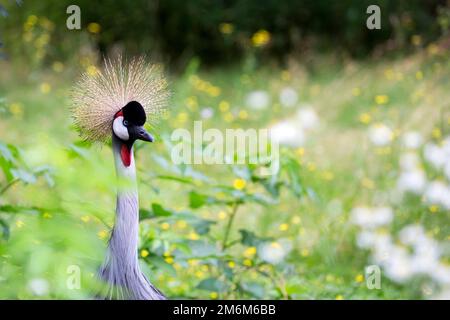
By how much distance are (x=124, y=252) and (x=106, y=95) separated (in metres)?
0.42

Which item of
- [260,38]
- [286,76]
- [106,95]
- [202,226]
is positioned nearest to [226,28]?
[260,38]

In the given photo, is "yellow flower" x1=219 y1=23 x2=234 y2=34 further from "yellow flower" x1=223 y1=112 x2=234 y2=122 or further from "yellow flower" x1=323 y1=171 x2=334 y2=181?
"yellow flower" x1=323 y1=171 x2=334 y2=181

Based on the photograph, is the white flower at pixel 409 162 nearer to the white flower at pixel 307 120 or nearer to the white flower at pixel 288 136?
the white flower at pixel 288 136

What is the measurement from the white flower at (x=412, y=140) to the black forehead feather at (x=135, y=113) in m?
3.13

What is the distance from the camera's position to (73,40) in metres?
8.27

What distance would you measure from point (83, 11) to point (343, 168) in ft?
14.5

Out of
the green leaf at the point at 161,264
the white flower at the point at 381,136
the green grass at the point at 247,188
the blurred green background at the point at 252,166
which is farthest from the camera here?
the white flower at the point at 381,136

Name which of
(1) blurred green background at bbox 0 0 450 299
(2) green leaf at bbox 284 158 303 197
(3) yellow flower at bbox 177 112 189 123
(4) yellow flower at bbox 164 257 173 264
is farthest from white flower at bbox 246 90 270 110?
(4) yellow flower at bbox 164 257 173 264

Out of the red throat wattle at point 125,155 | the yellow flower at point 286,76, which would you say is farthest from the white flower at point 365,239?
the yellow flower at point 286,76

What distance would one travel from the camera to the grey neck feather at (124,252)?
78.0 inches

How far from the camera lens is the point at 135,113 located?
1.95 meters

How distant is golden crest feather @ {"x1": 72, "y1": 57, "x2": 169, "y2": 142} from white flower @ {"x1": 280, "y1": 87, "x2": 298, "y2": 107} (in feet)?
16.1

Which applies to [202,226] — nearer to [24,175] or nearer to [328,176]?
[24,175]
